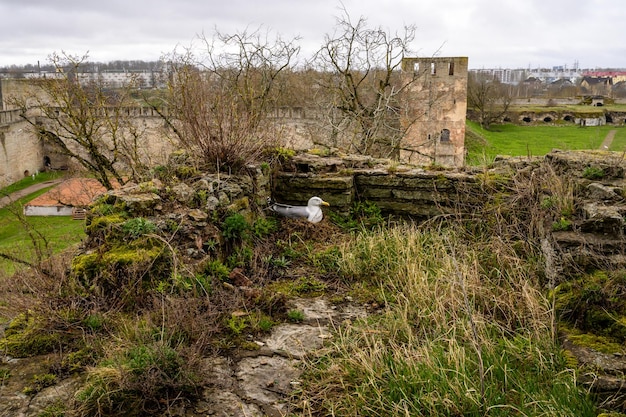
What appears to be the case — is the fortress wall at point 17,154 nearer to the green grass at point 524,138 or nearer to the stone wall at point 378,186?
the stone wall at point 378,186

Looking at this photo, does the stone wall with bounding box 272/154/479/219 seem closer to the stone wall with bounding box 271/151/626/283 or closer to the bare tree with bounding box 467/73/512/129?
the stone wall with bounding box 271/151/626/283

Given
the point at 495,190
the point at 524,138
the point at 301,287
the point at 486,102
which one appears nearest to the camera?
the point at 301,287

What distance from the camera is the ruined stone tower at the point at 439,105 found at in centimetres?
2392

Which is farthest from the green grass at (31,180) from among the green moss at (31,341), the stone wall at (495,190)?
the green moss at (31,341)

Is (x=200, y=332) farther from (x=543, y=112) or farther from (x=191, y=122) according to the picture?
(x=543, y=112)

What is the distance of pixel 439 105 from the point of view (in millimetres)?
24875

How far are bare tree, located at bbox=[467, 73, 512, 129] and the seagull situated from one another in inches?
1621

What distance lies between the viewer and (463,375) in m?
2.97

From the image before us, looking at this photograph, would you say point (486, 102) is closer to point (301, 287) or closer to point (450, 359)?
point (301, 287)

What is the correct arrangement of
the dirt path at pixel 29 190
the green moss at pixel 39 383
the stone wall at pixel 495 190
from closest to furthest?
1. the green moss at pixel 39 383
2. the stone wall at pixel 495 190
3. the dirt path at pixel 29 190

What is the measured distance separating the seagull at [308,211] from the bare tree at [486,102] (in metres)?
41.2

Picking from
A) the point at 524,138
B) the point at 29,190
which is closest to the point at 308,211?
the point at 29,190

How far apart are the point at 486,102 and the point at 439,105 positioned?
77.9 ft

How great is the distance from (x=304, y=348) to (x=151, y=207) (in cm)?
224
